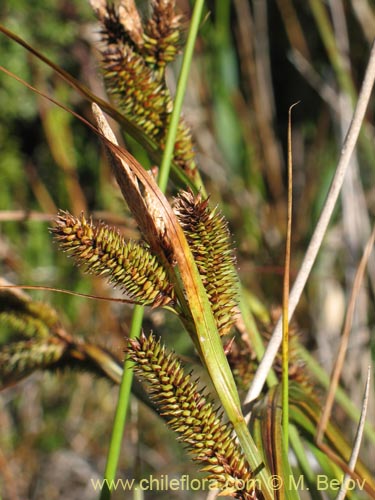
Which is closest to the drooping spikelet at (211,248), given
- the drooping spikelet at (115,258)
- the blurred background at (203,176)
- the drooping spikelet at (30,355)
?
the drooping spikelet at (115,258)

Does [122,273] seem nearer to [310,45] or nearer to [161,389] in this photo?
[161,389]

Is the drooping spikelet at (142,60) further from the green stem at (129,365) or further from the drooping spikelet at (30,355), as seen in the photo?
the drooping spikelet at (30,355)

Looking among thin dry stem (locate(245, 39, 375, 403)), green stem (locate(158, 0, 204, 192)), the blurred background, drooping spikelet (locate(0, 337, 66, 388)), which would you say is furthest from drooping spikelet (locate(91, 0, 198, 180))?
the blurred background

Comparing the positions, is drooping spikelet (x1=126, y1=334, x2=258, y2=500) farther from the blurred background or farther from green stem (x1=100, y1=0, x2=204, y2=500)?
the blurred background

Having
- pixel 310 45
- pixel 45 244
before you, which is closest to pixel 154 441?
pixel 45 244

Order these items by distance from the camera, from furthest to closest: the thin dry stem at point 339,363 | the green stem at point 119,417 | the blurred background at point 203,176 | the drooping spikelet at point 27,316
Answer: the blurred background at point 203,176 < the drooping spikelet at point 27,316 < the green stem at point 119,417 < the thin dry stem at point 339,363
